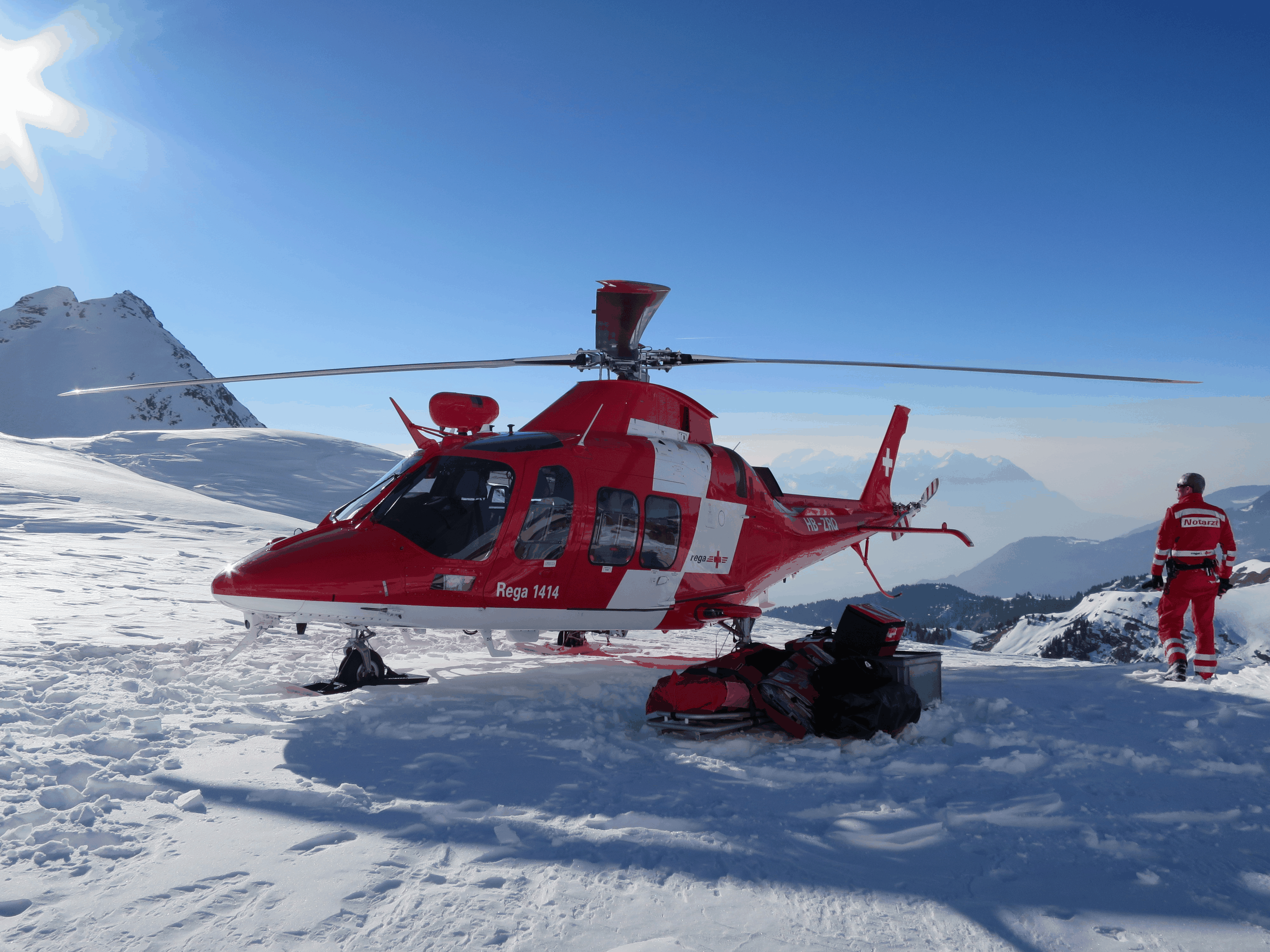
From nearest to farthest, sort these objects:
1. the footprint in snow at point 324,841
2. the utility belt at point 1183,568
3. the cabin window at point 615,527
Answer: the footprint in snow at point 324,841 < the cabin window at point 615,527 < the utility belt at point 1183,568

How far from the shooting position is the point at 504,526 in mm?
6172

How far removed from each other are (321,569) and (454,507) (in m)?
1.17

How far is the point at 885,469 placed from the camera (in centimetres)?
1091

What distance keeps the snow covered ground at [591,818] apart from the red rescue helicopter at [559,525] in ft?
2.53

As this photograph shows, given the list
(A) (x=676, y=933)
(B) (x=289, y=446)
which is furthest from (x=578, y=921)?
(B) (x=289, y=446)

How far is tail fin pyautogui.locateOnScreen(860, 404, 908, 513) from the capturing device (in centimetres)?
1052

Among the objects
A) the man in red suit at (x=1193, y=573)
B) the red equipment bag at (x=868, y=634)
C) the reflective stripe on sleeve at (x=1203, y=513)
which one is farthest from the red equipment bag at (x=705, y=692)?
the reflective stripe on sleeve at (x=1203, y=513)

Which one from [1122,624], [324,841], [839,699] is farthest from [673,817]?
[1122,624]

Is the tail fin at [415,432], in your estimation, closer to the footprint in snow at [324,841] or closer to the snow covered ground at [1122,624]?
the footprint in snow at [324,841]

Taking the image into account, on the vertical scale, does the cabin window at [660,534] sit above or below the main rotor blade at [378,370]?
below

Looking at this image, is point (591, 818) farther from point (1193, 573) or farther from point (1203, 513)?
point (1203, 513)

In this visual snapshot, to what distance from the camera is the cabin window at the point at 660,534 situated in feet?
22.7

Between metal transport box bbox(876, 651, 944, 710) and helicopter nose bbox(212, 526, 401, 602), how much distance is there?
3.95 meters

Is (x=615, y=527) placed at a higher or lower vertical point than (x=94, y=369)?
lower
